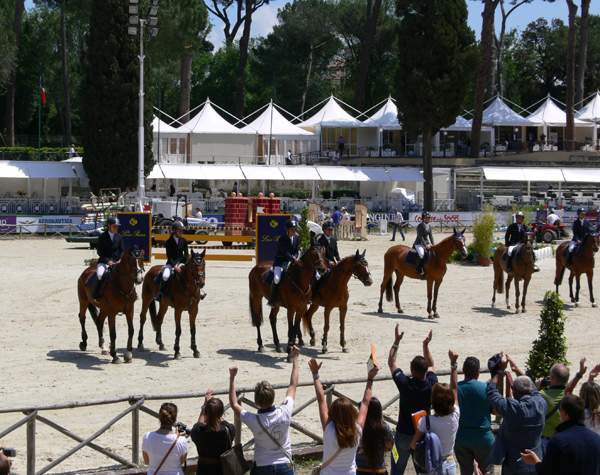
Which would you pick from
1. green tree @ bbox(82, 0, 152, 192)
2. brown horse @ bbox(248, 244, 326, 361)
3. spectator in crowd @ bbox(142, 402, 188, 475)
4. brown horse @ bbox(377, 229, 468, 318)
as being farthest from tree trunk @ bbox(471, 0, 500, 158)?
spectator in crowd @ bbox(142, 402, 188, 475)

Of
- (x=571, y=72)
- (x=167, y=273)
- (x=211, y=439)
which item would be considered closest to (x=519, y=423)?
(x=211, y=439)

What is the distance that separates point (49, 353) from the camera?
43.8ft

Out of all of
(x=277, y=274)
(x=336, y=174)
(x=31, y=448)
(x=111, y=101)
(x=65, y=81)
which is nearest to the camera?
(x=31, y=448)

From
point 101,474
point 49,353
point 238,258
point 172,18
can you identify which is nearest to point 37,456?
point 101,474

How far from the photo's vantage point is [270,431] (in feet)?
19.5

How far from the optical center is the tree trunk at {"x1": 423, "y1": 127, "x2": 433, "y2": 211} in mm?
46594

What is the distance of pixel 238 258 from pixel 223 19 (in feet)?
167

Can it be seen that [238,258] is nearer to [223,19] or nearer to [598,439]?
[598,439]

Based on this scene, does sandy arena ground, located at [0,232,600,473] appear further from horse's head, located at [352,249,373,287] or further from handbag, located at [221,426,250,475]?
handbag, located at [221,426,250,475]

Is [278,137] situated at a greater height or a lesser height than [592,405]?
greater

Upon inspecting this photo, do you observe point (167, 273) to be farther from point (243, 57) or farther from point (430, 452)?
point (243, 57)

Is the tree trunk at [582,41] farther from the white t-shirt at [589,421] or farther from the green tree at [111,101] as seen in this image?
the white t-shirt at [589,421]

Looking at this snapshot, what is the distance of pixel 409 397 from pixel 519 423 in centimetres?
101

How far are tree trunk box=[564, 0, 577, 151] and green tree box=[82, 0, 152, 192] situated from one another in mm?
30021
